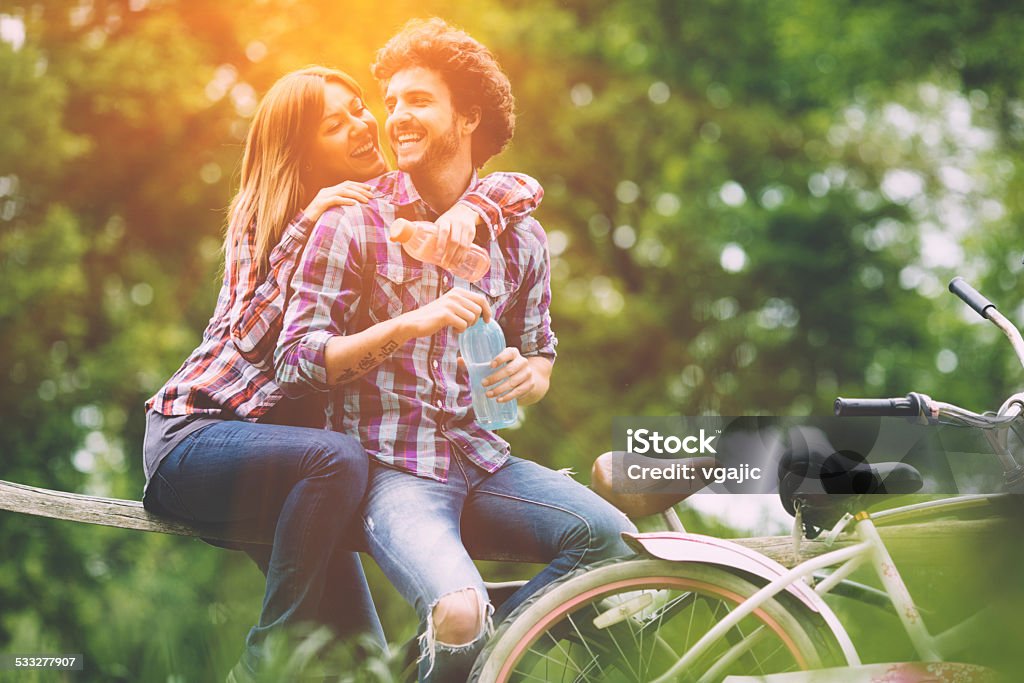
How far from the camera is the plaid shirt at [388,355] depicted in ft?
7.74

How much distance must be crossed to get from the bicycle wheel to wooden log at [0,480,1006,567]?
1.00ft

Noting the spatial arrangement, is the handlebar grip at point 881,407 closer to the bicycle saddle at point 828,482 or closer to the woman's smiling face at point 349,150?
the bicycle saddle at point 828,482

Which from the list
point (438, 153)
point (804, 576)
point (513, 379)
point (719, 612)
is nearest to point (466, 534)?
point (513, 379)

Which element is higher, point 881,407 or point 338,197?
point 338,197

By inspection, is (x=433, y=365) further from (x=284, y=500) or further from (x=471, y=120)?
(x=471, y=120)

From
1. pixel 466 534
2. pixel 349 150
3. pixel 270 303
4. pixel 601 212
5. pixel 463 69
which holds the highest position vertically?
pixel 463 69

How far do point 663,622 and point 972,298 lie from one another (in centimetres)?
99

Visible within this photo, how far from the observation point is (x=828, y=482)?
2.28m

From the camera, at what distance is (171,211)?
3.42 metres

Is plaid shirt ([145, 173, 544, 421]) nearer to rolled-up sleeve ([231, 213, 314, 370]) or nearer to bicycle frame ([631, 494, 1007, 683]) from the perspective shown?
rolled-up sleeve ([231, 213, 314, 370])

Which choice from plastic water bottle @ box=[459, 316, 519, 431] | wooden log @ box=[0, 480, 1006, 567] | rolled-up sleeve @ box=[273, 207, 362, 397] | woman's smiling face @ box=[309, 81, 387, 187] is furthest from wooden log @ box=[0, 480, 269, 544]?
woman's smiling face @ box=[309, 81, 387, 187]

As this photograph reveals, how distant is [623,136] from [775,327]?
907mm

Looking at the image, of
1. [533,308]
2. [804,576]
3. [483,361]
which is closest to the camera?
[804,576]

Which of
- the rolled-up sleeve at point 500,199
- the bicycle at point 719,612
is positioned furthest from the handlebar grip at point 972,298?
the rolled-up sleeve at point 500,199
